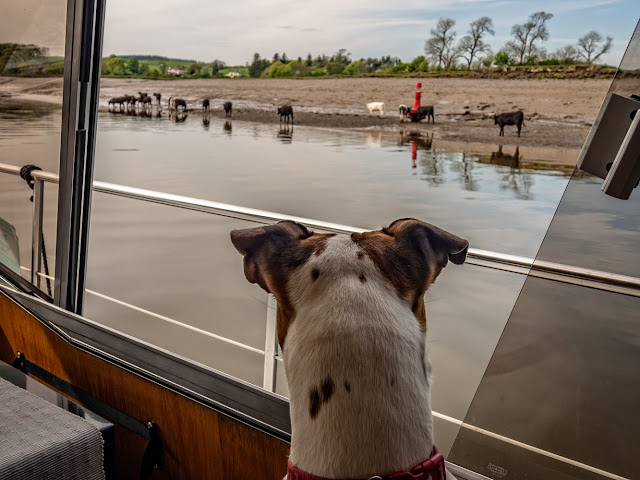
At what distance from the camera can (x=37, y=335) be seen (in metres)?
1.78

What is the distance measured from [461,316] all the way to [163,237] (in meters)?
10.9

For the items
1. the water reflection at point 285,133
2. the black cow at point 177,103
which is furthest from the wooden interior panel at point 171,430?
the water reflection at point 285,133

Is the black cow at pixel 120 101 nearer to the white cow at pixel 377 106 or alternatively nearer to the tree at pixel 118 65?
the tree at pixel 118 65

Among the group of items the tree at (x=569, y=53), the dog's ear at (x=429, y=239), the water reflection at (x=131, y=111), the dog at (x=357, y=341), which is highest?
the tree at (x=569, y=53)

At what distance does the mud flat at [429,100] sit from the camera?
53.9ft

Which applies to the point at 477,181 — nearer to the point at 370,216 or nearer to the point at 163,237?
the point at 370,216

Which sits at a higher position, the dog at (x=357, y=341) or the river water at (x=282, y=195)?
the dog at (x=357, y=341)

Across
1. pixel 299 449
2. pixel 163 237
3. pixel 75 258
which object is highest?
pixel 299 449

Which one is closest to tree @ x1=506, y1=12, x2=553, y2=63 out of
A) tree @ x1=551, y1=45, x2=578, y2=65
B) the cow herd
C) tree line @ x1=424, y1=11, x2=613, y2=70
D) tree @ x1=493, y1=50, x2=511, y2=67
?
tree line @ x1=424, y1=11, x2=613, y2=70

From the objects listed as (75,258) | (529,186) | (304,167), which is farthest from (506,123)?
(75,258)

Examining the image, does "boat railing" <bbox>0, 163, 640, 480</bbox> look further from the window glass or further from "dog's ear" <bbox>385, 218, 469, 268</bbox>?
the window glass

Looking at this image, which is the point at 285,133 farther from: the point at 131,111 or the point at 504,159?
the point at 504,159

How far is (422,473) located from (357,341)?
152 millimetres

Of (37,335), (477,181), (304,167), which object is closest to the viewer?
(37,335)
